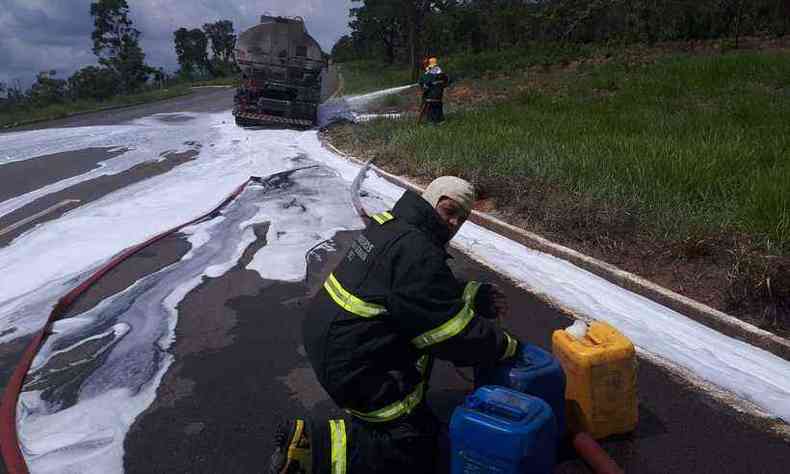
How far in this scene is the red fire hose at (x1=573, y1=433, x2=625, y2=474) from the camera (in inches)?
104

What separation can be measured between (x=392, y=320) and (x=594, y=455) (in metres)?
1.15

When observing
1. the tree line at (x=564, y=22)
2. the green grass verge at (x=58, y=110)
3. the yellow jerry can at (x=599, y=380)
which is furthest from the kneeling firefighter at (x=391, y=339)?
the green grass verge at (x=58, y=110)

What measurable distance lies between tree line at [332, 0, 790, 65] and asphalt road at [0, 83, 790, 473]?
2792 mm

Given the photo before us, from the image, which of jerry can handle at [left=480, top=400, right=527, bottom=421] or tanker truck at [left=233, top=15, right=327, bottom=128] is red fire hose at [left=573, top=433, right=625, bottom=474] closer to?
jerry can handle at [left=480, top=400, right=527, bottom=421]

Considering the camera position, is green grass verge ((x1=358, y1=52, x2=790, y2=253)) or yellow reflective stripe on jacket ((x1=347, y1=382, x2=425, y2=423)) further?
green grass verge ((x1=358, y1=52, x2=790, y2=253))

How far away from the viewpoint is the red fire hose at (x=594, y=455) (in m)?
2.64

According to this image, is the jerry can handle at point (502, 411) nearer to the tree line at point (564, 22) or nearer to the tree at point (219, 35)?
the tree line at point (564, 22)

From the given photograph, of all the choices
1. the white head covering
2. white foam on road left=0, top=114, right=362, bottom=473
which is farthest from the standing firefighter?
the white head covering

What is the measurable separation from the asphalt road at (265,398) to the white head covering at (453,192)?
4.38 feet

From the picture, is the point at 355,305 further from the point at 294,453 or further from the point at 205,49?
the point at 205,49

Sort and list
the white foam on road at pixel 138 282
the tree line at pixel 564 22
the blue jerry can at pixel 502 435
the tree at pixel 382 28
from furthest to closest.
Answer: the tree at pixel 382 28, the tree line at pixel 564 22, the white foam on road at pixel 138 282, the blue jerry can at pixel 502 435

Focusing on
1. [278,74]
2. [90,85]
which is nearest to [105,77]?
[90,85]

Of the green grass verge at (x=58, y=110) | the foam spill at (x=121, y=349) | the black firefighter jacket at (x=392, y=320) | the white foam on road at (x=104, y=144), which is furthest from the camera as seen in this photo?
the green grass verge at (x=58, y=110)

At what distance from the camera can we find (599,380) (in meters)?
2.77
